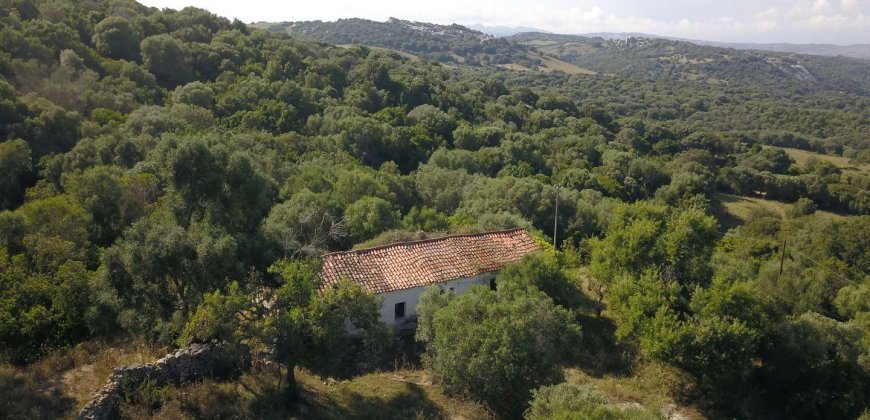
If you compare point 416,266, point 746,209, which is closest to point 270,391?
point 416,266

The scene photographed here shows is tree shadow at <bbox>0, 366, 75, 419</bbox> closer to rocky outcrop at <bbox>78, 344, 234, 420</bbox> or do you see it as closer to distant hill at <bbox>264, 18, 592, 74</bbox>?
rocky outcrop at <bbox>78, 344, 234, 420</bbox>

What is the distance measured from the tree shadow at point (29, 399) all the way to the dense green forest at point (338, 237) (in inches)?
5.5

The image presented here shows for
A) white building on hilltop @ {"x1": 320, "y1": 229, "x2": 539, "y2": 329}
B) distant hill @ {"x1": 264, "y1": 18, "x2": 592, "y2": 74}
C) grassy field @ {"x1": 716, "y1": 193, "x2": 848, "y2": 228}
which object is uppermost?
distant hill @ {"x1": 264, "y1": 18, "x2": 592, "y2": 74}

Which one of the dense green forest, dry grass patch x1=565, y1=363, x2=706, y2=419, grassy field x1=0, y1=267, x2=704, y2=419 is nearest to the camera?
grassy field x1=0, y1=267, x2=704, y2=419

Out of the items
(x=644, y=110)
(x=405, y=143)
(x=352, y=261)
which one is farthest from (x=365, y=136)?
(x=644, y=110)

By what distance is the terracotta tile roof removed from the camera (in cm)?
1994

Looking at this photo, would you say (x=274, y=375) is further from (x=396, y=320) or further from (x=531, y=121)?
(x=531, y=121)

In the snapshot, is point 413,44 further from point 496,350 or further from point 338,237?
point 496,350

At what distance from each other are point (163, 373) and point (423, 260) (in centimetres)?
1029

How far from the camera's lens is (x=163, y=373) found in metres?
13.1

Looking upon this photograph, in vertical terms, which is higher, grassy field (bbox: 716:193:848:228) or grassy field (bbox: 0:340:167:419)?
grassy field (bbox: 0:340:167:419)

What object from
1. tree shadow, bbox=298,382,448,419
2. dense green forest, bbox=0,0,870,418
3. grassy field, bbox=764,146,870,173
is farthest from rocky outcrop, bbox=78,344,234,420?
grassy field, bbox=764,146,870,173

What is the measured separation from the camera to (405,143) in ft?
173

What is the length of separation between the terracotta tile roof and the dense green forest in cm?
177
